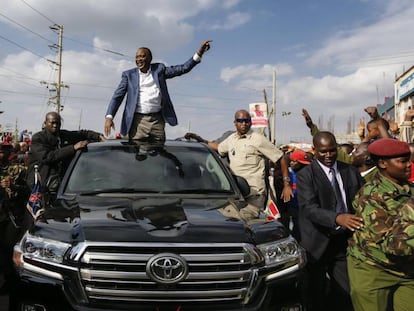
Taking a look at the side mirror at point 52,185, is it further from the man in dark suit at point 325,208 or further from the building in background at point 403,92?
the building in background at point 403,92

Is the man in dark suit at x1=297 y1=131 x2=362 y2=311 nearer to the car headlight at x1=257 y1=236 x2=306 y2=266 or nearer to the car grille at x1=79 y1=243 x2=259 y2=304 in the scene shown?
the car headlight at x1=257 y1=236 x2=306 y2=266

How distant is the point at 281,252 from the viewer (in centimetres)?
328

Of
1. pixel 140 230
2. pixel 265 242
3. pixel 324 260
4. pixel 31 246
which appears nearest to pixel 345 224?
pixel 265 242

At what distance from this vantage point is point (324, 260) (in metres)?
4.42

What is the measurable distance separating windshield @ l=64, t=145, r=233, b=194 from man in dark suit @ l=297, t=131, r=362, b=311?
2.37 feet

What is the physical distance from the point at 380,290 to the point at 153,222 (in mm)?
1604

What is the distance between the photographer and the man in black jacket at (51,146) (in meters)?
5.20

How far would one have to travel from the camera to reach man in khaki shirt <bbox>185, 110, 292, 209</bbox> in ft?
19.3

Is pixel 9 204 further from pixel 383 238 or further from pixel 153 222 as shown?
pixel 383 238

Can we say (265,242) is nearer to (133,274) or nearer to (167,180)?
(133,274)

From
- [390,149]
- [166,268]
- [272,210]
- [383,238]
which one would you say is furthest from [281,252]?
[272,210]

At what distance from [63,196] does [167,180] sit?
88 cm

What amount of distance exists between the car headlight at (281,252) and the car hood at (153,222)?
49 mm

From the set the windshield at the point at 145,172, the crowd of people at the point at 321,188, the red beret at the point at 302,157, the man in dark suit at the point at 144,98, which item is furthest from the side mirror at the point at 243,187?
the red beret at the point at 302,157
